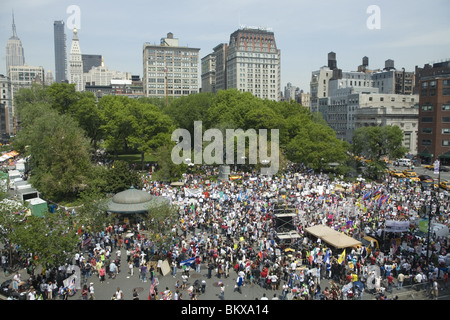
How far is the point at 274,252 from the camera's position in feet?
76.6

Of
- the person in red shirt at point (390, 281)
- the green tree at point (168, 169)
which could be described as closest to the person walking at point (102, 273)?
the person in red shirt at point (390, 281)

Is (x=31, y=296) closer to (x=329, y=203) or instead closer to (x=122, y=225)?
(x=122, y=225)

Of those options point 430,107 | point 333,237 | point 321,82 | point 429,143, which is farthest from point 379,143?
point 321,82

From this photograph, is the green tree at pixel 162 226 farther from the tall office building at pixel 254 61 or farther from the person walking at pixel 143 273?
the tall office building at pixel 254 61

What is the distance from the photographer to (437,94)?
69688mm

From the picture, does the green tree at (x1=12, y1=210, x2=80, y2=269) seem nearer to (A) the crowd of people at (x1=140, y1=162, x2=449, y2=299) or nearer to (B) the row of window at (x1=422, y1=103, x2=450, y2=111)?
(A) the crowd of people at (x1=140, y1=162, x2=449, y2=299)

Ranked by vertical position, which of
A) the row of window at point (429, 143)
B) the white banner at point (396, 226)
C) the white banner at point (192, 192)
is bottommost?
the white banner at point (396, 226)

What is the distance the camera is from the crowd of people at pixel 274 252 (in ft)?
64.5

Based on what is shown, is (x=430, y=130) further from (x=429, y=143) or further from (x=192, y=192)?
(x=192, y=192)

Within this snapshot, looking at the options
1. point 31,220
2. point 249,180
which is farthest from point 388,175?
point 31,220

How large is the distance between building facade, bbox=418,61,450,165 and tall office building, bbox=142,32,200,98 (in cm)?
10948

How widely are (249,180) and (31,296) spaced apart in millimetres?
29602

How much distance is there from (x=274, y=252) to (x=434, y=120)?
62.8 m

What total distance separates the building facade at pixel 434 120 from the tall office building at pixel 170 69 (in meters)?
109
